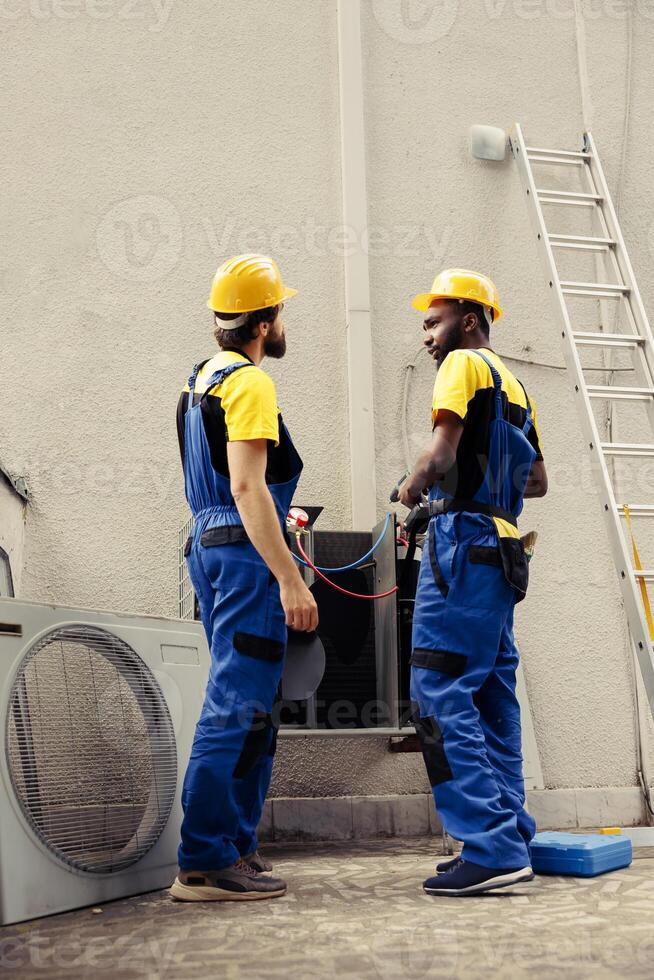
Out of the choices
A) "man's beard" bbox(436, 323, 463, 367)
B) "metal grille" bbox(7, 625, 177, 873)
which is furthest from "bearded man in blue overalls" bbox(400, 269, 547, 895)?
"metal grille" bbox(7, 625, 177, 873)

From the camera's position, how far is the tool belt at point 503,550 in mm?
2639

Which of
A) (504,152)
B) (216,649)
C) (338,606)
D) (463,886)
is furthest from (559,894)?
(504,152)

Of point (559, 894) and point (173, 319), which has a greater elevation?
point (173, 319)

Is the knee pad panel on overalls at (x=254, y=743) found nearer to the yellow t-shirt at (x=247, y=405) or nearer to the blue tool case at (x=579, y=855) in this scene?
the yellow t-shirt at (x=247, y=405)

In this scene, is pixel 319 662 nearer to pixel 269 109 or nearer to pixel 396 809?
pixel 396 809

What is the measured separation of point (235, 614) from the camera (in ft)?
8.13

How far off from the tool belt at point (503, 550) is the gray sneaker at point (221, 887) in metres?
0.99

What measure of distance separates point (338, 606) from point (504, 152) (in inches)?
91.7

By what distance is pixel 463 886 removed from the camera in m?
2.46

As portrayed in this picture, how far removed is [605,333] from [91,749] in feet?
9.68

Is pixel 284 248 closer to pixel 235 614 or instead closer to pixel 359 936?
→ pixel 235 614

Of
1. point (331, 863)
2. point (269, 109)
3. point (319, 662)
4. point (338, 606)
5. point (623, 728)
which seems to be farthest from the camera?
point (269, 109)

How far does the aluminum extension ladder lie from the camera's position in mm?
3268

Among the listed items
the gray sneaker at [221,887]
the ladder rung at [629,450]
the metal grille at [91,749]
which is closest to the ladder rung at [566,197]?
the ladder rung at [629,450]
